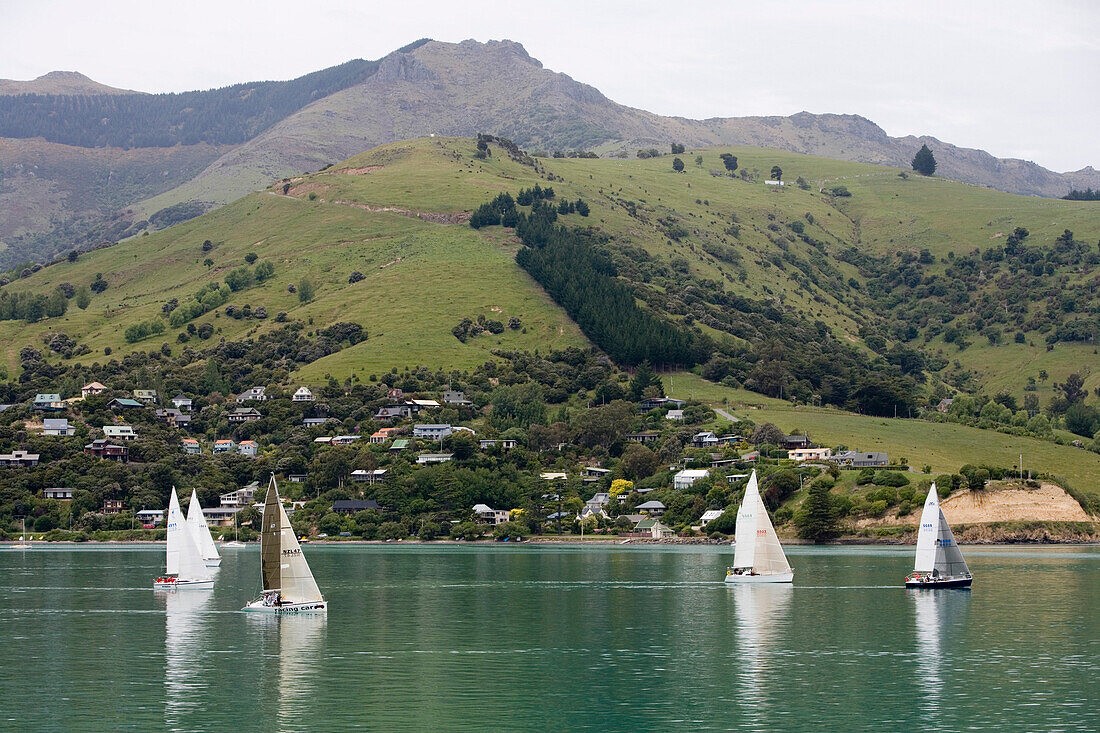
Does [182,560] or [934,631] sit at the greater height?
[182,560]

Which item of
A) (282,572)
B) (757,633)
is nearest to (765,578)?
(757,633)

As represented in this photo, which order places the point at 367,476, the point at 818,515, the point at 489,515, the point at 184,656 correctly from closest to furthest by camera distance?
the point at 184,656, the point at 818,515, the point at 489,515, the point at 367,476

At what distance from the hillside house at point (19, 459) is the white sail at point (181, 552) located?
3601 inches

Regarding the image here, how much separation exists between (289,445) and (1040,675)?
485 ft

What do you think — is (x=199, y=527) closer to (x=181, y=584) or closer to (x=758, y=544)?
(x=181, y=584)

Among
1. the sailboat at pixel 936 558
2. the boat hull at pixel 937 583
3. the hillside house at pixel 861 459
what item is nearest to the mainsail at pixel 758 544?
the boat hull at pixel 937 583

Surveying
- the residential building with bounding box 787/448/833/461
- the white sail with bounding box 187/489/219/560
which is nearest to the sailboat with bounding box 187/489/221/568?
the white sail with bounding box 187/489/219/560

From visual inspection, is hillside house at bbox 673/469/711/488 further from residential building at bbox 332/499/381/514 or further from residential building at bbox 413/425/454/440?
residential building at bbox 332/499/381/514

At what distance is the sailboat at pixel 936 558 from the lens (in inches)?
3898

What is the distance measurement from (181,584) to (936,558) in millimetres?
59694

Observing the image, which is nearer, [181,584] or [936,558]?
[936,558]

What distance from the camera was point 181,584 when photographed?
102 metres

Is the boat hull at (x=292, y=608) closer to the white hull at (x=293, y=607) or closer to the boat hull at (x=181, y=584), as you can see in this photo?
the white hull at (x=293, y=607)

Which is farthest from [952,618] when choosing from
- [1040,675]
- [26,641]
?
[26,641]
